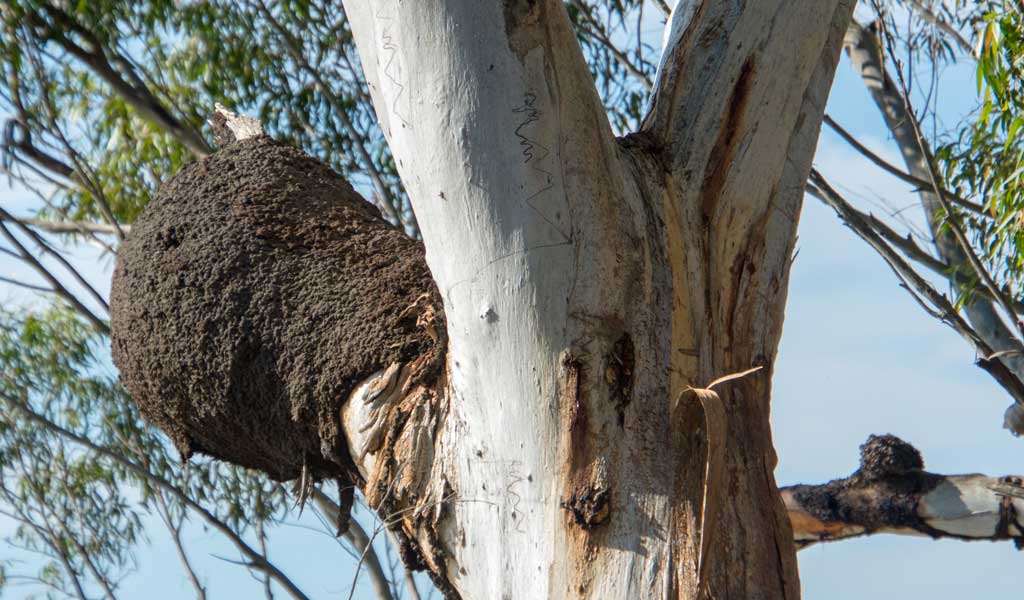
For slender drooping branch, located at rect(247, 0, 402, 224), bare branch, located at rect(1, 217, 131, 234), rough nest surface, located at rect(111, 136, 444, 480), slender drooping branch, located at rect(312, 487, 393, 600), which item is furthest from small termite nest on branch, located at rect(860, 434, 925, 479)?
bare branch, located at rect(1, 217, 131, 234)

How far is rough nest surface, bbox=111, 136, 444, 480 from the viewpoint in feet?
7.95

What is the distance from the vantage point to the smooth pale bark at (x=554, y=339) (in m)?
2.01

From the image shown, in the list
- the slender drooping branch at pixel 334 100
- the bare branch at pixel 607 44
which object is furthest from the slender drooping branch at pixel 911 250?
the slender drooping branch at pixel 334 100

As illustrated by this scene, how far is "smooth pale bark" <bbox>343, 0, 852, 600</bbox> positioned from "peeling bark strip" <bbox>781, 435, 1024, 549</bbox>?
1186mm

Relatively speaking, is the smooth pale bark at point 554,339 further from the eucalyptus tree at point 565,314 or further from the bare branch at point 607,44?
the bare branch at point 607,44

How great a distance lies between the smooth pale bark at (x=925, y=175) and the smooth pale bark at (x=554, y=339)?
221 cm

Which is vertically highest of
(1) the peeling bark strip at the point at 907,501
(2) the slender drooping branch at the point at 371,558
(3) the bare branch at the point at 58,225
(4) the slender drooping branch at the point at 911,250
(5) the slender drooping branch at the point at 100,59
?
(5) the slender drooping branch at the point at 100,59

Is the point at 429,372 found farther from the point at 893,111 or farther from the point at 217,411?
the point at 893,111

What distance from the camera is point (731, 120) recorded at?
2.37 meters

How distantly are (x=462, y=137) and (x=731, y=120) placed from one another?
0.63 m

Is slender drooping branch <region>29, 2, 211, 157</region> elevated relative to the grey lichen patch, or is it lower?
elevated

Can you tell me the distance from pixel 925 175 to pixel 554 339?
14.1 ft

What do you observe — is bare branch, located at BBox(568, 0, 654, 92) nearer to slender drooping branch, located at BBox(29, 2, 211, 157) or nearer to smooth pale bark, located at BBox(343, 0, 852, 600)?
slender drooping branch, located at BBox(29, 2, 211, 157)

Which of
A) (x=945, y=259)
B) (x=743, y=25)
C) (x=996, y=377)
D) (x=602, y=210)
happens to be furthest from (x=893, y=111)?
(x=602, y=210)
